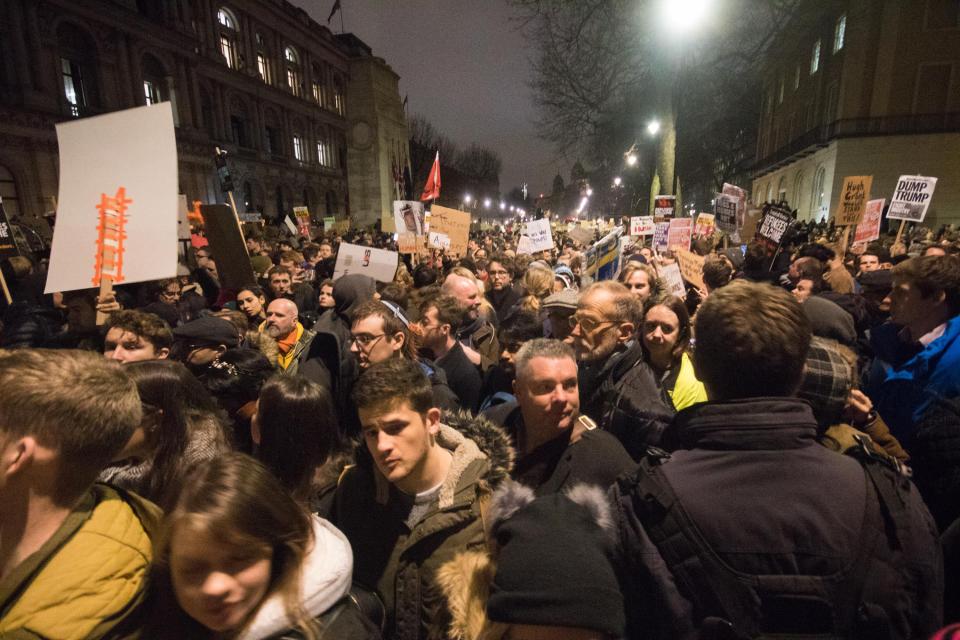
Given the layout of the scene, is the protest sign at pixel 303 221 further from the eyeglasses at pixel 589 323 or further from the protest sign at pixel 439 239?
the eyeglasses at pixel 589 323

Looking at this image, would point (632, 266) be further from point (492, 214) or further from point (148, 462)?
point (492, 214)

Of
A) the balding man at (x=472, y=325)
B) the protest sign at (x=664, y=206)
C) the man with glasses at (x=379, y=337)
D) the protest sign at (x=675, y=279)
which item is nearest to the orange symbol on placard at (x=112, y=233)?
the man with glasses at (x=379, y=337)

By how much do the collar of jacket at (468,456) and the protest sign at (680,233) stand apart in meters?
7.91

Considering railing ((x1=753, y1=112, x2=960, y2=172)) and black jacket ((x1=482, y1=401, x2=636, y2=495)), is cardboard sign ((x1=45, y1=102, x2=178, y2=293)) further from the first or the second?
railing ((x1=753, y1=112, x2=960, y2=172))

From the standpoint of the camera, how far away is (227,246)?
5758 millimetres

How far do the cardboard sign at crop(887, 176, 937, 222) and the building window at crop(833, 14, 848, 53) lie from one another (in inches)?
1233

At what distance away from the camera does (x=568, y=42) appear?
12.6m

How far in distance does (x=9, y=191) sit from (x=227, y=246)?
1098 inches

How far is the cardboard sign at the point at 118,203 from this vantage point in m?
3.56

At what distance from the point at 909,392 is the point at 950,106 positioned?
38410mm

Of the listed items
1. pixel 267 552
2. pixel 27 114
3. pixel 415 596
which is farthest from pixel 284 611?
pixel 27 114

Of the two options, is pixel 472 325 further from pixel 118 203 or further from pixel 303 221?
pixel 303 221

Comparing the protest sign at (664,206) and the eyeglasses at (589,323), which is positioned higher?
the protest sign at (664,206)

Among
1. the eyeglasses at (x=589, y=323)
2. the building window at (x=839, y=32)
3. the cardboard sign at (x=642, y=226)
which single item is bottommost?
the eyeglasses at (x=589, y=323)
